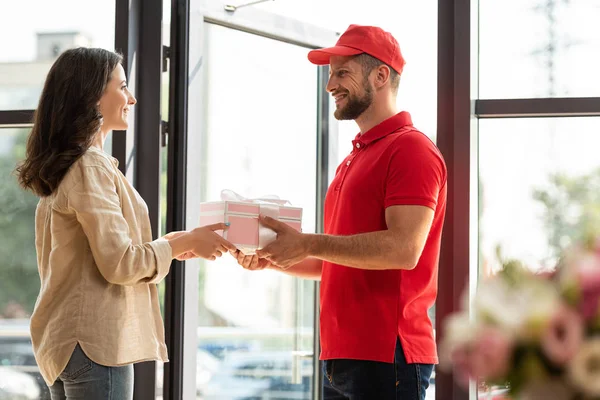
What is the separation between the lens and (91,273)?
6.79ft

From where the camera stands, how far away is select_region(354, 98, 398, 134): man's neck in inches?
94.1

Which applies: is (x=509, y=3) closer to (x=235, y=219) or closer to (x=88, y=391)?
(x=235, y=219)

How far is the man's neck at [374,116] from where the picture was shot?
94.1 inches

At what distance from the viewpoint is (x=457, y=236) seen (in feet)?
8.18

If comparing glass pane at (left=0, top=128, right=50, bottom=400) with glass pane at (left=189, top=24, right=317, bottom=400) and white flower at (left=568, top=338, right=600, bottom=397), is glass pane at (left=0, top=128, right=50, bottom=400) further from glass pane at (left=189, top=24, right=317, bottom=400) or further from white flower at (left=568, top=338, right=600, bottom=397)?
white flower at (left=568, top=338, right=600, bottom=397)

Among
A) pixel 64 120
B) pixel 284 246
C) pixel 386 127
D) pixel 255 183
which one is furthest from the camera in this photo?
pixel 255 183

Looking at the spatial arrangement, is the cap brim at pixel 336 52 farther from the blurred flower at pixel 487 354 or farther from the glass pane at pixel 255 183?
the blurred flower at pixel 487 354

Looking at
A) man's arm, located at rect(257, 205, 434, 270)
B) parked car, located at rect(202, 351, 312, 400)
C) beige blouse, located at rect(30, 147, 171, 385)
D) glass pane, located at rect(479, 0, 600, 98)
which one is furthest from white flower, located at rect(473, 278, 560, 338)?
parked car, located at rect(202, 351, 312, 400)

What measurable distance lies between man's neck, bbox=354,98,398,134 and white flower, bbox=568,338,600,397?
67.8 inches

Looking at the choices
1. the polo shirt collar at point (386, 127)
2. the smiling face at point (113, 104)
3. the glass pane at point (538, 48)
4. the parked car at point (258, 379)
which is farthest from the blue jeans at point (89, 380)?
the glass pane at point (538, 48)

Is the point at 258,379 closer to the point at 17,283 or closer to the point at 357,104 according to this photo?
the point at 17,283

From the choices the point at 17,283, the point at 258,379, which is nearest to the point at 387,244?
the point at 258,379

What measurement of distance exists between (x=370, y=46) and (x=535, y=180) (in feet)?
2.18

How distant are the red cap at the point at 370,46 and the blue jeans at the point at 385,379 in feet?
2.81
